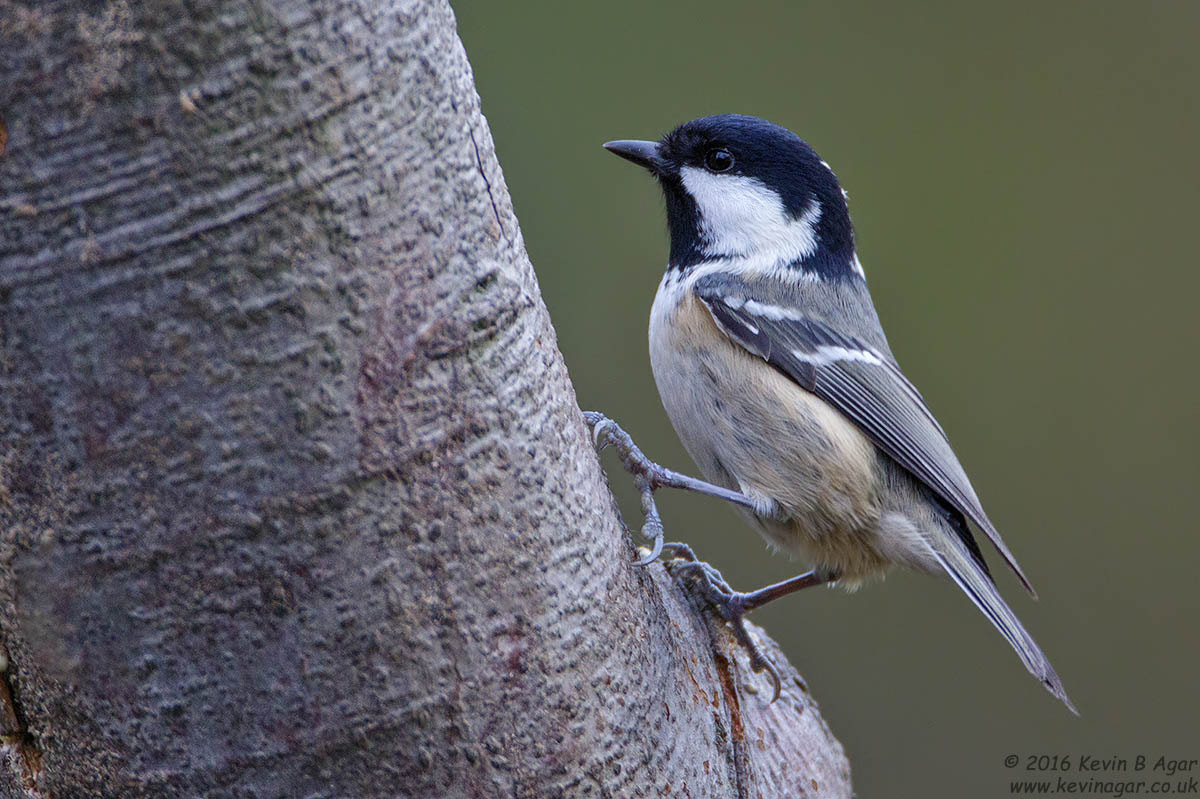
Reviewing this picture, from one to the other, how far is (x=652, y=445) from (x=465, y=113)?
2.34 metres

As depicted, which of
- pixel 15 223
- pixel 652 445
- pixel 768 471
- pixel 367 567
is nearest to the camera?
pixel 15 223

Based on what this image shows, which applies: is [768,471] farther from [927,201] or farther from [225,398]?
[927,201]

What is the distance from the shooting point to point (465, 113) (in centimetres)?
86

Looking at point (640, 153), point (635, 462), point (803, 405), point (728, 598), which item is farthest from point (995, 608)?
point (640, 153)

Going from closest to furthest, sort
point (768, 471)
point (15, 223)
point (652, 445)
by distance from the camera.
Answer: point (15, 223) → point (768, 471) → point (652, 445)

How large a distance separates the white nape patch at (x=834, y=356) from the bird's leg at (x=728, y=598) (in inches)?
16.7

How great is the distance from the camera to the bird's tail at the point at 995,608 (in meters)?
1.57

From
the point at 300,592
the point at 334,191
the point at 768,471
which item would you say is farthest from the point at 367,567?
the point at 768,471

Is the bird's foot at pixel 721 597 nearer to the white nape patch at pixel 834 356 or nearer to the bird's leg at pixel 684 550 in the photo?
the bird's leg at pixel 684 550

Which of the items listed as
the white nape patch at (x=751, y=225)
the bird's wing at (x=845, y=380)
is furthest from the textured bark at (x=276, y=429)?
the white nape patch at (x=751, y=225)

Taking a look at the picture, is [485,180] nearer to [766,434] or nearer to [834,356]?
[766,434]

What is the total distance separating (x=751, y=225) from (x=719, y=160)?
5.9 inches

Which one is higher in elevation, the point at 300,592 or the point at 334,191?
the point at 334,191

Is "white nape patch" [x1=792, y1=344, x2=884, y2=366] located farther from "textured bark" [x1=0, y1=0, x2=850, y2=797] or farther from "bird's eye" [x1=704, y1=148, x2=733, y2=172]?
"textured bark" [x1=0, y1=0, x2=850, y2=797]
